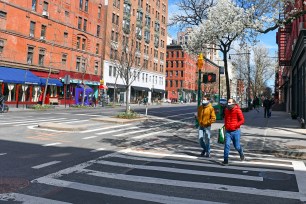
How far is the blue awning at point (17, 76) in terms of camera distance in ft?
102

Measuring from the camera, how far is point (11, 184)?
570 cm

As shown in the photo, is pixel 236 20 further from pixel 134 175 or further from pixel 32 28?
pixel 32 28

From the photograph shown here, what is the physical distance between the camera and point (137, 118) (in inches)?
850

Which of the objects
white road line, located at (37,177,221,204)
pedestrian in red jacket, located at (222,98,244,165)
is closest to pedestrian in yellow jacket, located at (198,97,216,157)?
pedestrian in red jacket, located at (222,98,244,165)

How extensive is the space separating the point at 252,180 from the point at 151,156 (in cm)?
344

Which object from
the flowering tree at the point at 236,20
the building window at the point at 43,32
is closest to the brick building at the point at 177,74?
the building window at the point at 43,32

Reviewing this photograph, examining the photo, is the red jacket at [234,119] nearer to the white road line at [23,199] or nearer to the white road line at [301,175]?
the white road line at [301,175]

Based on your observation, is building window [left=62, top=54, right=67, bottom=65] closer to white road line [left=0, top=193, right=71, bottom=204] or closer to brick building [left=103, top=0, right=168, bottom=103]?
brick building [left=103, top=0, right=168, bottom=103]

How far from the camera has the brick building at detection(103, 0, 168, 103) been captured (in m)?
52.6

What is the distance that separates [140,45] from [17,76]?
31959 millimetres

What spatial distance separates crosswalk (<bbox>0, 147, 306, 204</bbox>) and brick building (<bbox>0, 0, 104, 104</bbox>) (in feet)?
88.1

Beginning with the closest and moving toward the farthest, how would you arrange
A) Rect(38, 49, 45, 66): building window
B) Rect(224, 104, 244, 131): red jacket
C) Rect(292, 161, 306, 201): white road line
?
Rect(292, 161, 306, 201): white road line < Rect(224, 104, 244, 131): red jacket < Rect(38, 49, 45, 66): building window

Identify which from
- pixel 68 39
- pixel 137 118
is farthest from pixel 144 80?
pixel 137 118

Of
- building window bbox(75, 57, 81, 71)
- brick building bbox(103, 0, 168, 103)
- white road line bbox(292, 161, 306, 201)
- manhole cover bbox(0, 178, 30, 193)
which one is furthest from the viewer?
brick building bbox(103, 0, 168, 103)
